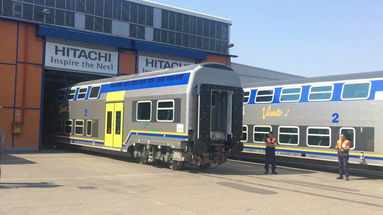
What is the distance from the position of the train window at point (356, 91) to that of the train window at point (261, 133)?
414 cm

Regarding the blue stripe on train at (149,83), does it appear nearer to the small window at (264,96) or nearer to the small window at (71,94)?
the small window at (71,94)

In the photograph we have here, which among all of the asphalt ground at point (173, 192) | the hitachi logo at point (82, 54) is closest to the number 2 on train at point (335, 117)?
the asphalt ground at point (173, 192)

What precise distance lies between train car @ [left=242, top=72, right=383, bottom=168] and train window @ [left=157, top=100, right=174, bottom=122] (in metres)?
5.71

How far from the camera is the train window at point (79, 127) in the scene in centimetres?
2194

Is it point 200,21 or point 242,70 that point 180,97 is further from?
point 242,70

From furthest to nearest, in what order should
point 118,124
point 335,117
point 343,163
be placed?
point 118,124
point 335,117
point 343,163

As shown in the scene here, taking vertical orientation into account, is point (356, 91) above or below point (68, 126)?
above

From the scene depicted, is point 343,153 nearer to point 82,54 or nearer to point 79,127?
point 79,127

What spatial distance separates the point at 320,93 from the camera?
16906mm

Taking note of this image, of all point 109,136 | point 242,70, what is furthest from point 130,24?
point 242,70

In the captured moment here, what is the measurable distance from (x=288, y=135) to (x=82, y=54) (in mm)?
14492

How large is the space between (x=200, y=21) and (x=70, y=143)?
14.7m

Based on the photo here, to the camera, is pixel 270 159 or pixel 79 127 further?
pixel 79 127

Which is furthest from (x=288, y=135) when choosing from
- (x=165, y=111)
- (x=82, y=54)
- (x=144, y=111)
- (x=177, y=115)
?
(x=82, y=54)
